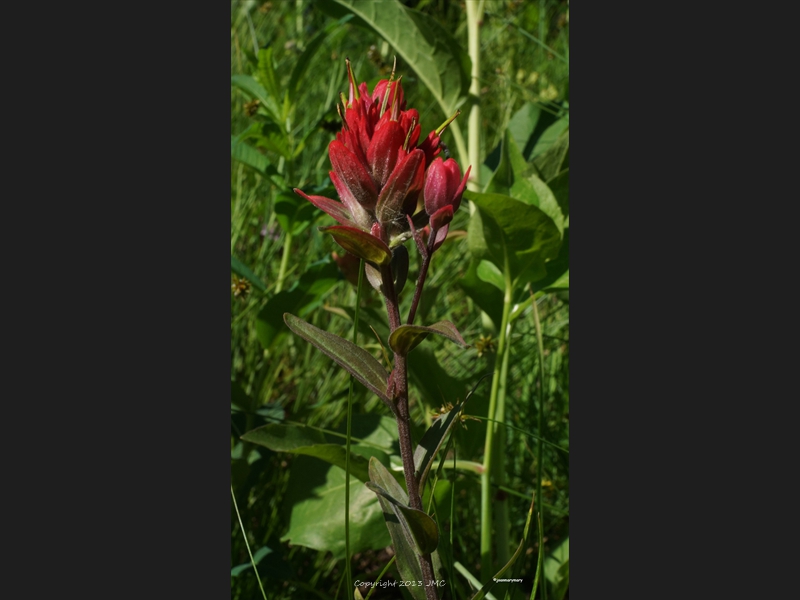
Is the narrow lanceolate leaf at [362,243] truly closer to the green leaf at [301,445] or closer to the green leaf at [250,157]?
the green leaf at [301,445]

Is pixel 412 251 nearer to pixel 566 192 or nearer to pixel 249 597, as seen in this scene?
pixel 566 192

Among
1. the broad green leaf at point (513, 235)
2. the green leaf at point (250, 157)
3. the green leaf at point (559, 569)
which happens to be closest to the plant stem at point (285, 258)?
the green leaf at point (250, 157)

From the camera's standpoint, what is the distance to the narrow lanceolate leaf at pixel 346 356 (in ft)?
2.27

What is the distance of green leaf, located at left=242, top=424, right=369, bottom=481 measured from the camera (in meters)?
0.85

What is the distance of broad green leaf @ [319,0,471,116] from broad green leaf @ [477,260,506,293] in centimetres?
25

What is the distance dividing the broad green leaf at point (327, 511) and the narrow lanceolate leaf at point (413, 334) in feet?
1.07

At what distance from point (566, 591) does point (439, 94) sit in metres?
0.71

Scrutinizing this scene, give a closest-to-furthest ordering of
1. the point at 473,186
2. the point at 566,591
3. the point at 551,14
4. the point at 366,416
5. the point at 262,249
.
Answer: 1. the point at 566,591
2. the point at 366,416
3. the point at 473,186
4. the point at 262,249
5. the point at 551,14

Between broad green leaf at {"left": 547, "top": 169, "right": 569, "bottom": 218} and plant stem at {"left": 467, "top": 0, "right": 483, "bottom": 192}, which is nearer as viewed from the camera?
broad green leaf at {"left": 547, "top": 169, "right": 569, "bottom": 218}

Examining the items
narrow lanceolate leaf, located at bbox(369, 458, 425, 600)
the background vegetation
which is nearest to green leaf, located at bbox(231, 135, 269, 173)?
the background vegetation

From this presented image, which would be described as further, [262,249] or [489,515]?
[262,249]

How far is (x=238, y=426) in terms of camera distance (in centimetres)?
110

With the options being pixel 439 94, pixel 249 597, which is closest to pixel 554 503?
pixel 249 597

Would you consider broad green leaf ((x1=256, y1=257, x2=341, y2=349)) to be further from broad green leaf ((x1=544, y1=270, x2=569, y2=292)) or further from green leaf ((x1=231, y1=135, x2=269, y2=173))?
broad green leaf ((x1=544, y1=270, x2=569, y2=292))
